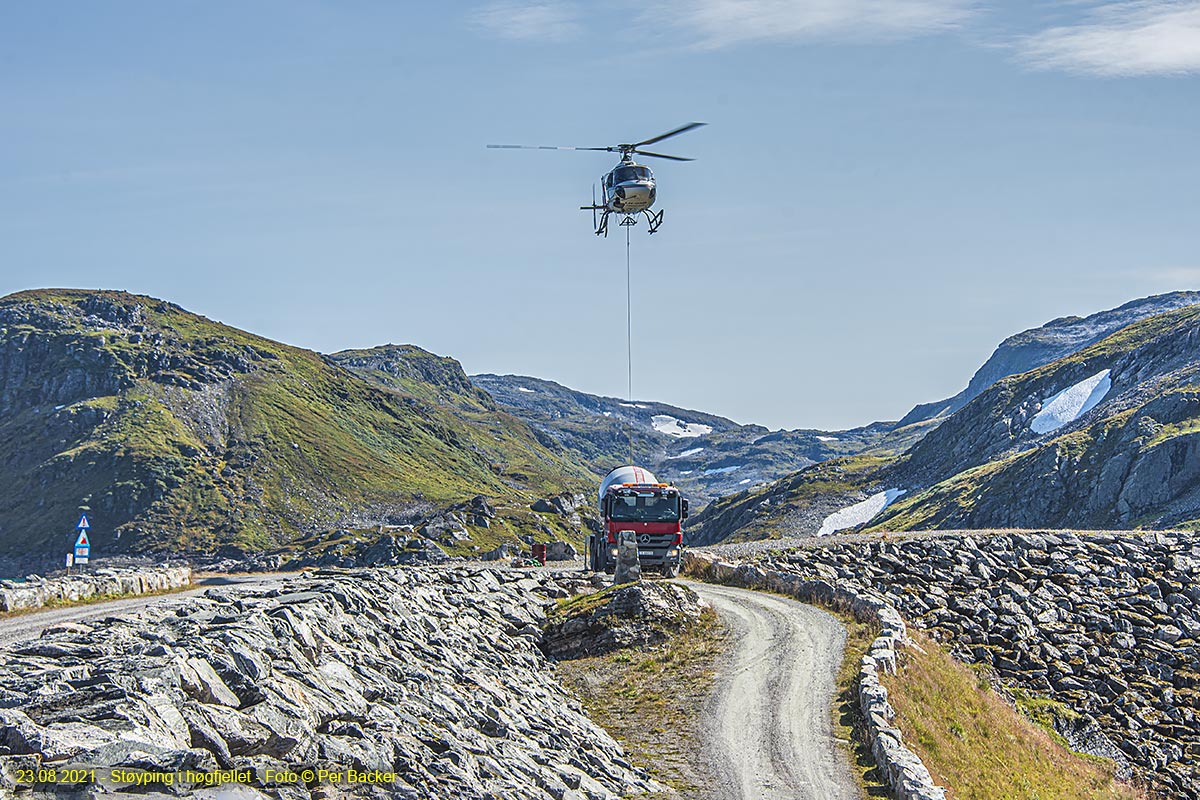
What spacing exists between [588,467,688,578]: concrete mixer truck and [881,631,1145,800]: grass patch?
16.9m

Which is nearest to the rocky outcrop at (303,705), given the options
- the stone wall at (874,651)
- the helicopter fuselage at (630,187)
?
the stone wall at (874,651)

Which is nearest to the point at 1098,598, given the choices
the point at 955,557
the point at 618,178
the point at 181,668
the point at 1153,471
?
the point at 955,557

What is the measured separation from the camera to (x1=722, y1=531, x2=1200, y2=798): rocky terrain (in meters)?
41.9

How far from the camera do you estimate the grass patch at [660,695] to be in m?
25.1

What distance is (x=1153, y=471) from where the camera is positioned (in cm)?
13288

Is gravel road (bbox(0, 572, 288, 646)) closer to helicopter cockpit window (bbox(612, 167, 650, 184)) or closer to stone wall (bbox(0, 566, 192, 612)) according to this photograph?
stone wall (bbox(0, 566, 192, 612))

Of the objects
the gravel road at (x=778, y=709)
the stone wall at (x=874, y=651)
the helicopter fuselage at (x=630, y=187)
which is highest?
the helicopter fuselage at (x=630, y=187)

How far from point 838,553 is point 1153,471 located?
89376mm

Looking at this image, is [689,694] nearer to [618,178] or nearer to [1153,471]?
[618,178]

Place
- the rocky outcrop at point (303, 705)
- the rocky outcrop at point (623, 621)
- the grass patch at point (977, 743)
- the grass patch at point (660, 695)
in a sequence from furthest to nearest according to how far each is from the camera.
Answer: the rocky outcrop at point (623, 621)
the grass patch at point (977, 743)
the grass patch at point (660, 695)
the rocky outcrop at point (303, 705)

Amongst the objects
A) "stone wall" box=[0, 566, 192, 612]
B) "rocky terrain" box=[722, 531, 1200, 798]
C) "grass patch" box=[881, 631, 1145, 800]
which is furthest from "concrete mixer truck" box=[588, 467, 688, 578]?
"stone wall" box=[0, 566, 192, 612]

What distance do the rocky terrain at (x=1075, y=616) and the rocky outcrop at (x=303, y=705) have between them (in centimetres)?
2136

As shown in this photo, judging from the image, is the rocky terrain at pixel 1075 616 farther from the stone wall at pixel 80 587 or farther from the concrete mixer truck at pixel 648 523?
the stone wall at pixel 80 587

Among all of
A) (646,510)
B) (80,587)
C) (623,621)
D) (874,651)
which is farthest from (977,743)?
(80,587)
